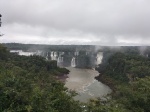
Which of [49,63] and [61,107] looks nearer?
[61,107]

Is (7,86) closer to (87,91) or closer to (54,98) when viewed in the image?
(54,98)

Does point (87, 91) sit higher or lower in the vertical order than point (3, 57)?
lower

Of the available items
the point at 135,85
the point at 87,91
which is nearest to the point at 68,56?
the point at 87,91

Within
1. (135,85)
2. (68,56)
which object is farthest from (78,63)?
(135,85)

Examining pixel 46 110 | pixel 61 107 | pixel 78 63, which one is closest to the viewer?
pixel 46 110

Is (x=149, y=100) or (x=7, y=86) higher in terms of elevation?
(x=7, y=86)

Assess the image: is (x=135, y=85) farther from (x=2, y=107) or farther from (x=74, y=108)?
(x=2, y=107)

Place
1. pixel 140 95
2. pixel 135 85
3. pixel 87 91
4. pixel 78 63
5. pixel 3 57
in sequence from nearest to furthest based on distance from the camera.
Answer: pixel 140 95
pixel 135 85
pixel 87 91
pixel 3 57
pixel 78 63

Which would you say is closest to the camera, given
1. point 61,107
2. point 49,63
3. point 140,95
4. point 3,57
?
point 61,107

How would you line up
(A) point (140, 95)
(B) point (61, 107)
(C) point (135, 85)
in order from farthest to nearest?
1. (C) point (135, 85)
2. (A) point (140, 95)
3. (B) point (61, 107)
